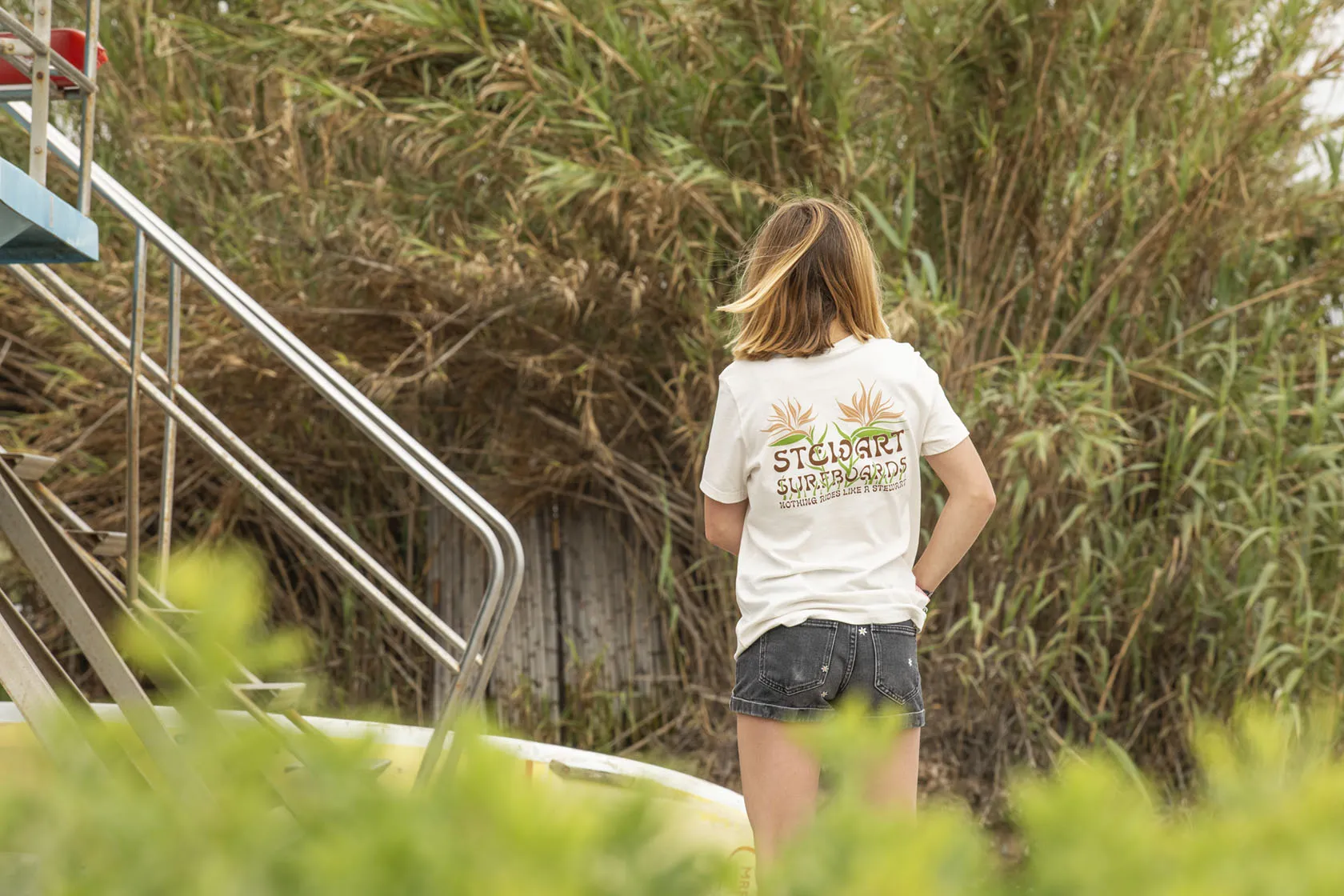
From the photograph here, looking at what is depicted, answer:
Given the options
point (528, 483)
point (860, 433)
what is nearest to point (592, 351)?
point (528, 483)

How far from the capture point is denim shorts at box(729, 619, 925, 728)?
161cm

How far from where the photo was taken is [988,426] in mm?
3619

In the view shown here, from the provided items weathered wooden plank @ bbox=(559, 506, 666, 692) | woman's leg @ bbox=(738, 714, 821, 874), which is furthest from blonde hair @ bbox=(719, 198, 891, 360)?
weathered wooden plank @ bbox=(559, 506, 666, 692)

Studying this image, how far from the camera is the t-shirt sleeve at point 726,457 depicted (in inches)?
67.7

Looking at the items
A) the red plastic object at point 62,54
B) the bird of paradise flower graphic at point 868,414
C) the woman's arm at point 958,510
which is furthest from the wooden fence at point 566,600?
the bird of paradise flower graphic at point 868,414

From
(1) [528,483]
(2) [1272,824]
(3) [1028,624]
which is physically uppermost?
(2) [1272,824]

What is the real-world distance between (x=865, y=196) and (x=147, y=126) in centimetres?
239

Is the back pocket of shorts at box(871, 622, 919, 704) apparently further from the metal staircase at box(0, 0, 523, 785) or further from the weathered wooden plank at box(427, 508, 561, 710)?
the weathered wooden plank at box(427, 508, 561, 710)

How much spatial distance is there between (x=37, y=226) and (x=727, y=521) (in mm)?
1113

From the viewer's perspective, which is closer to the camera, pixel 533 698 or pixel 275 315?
pixel 275 315

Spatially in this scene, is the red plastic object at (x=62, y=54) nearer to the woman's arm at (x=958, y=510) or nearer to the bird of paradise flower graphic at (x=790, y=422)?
the bird of paradise flower graphic at (x=790, y=422)

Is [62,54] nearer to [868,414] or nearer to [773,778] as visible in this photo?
[868,414]

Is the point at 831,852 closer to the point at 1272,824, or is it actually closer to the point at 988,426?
the point at 1272,824

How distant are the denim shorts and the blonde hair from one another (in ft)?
1.23
